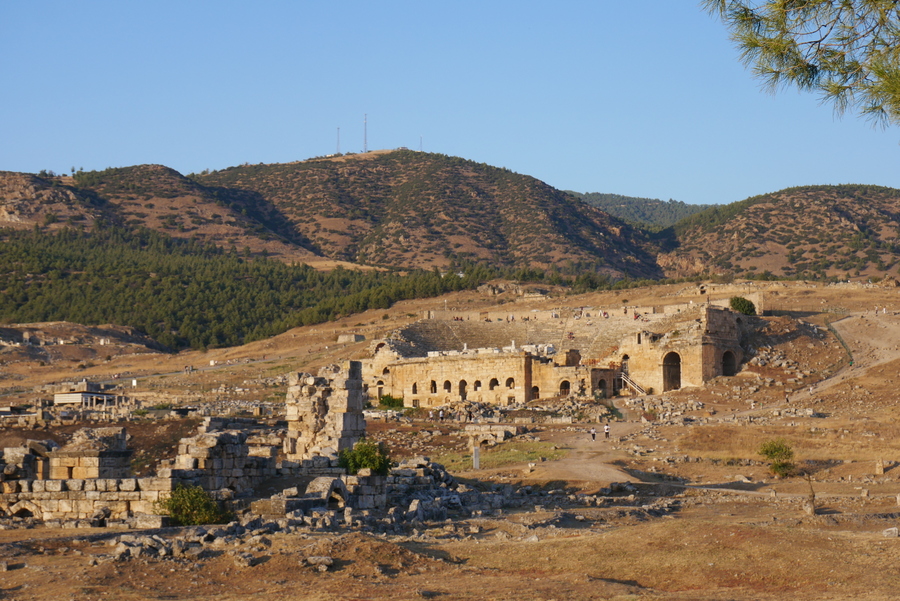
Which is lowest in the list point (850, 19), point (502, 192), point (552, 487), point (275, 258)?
point (552, 487)

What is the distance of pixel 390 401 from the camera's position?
54062 mm

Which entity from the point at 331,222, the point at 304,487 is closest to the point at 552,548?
the point at 304,487

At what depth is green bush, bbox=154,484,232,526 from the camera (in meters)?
15.5

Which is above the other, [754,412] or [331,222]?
[331,222]

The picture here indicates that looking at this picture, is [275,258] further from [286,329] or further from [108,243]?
[286,329]

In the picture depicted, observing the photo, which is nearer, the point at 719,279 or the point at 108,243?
the point at 719,279

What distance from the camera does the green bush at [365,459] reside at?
19453mm

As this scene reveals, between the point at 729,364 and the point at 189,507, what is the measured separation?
4044 centimetres

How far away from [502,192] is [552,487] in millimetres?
146482

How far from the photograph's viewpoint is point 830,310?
213 feet

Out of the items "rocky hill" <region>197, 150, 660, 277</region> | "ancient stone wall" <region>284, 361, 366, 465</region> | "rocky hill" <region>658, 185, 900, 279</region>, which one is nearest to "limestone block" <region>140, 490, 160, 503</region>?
"ancient stone wall" <region>284, 361, 366, 465</region>

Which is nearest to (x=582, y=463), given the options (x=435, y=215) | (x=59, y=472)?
(x=59, y=472)

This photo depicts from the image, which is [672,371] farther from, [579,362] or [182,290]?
[182,290]

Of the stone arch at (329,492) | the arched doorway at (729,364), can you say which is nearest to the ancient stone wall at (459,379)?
the arched doorway at (729,364)
